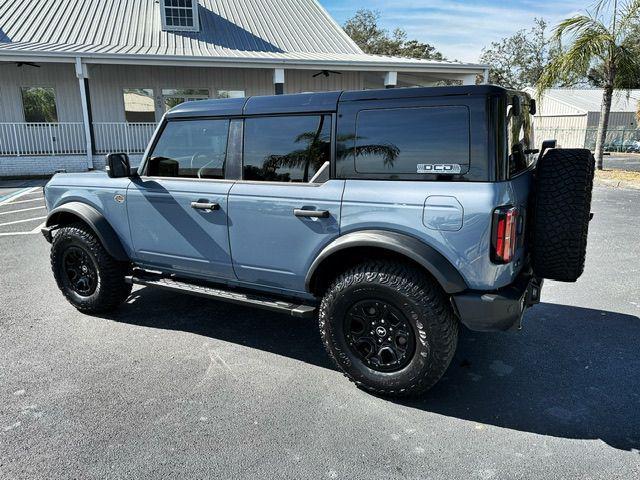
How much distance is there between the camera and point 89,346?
3.80 meters

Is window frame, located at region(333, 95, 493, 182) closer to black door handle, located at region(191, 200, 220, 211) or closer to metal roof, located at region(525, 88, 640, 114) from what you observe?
black door handle, located at region(191, 200, 220, 211)

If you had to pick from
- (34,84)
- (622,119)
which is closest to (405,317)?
(34,84)

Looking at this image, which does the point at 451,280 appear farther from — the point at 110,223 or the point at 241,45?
the point at 241,45

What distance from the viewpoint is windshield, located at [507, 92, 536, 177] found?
2.83 metres

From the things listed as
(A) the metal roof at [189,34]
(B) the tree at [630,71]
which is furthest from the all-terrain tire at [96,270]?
(B) the tree at [630,71]

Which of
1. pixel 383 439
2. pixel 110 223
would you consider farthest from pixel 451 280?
pixel 110 223

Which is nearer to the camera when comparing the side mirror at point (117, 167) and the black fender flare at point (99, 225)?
the side mirror at point (117, 167)

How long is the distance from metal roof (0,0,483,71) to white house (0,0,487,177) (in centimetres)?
4

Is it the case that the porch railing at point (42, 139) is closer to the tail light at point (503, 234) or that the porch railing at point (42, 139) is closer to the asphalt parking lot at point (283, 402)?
the asphalt parking lot at point (283, 402)

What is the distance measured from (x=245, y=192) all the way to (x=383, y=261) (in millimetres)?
1136

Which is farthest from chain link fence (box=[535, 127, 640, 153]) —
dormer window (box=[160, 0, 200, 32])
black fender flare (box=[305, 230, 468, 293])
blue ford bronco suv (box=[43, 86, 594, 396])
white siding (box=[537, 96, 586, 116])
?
black fender flare (box=[305, 230, 468, 293])

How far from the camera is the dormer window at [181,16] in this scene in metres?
17.5

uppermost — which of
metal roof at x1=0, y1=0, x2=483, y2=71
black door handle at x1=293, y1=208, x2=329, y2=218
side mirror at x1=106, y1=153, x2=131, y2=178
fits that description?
metal roof at x1=0, y1=0, x2=483, y2=71

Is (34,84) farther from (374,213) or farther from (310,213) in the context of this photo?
(374,213)
